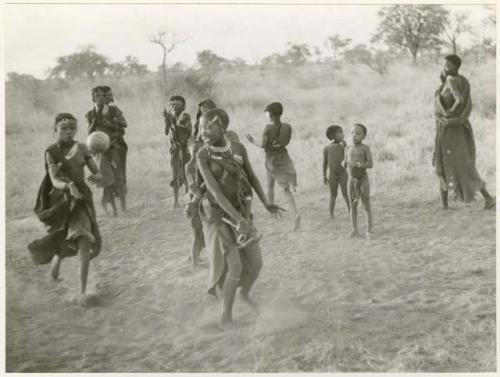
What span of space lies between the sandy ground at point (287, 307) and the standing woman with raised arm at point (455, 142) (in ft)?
1.55

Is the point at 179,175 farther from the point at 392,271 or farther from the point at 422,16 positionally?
the point at 422,16

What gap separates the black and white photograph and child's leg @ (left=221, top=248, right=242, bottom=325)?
1 cm

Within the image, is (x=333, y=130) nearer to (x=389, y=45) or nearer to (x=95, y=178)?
(x=95, y=178)

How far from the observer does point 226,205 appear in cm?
A: 468

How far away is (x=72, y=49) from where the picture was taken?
7.45 m

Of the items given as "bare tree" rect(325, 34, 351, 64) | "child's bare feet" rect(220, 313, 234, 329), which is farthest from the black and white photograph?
"bare tree" rect(325, 34, 351, 64)

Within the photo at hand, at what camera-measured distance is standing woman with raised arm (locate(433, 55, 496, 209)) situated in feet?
23.7

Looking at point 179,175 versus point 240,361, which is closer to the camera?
point 240,361

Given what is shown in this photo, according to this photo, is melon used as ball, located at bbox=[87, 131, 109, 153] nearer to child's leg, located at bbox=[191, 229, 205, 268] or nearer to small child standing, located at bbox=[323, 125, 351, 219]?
child's leg, located at bbox=[191, 229, 205, 268]

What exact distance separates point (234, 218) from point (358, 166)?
7.39 ft

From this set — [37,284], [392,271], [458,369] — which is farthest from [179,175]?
[458,369]

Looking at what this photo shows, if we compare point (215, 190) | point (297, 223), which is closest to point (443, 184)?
point (297, 223)

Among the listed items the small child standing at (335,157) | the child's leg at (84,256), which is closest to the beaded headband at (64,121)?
the child's leg at (84,256)

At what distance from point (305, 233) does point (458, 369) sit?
2722 mm
